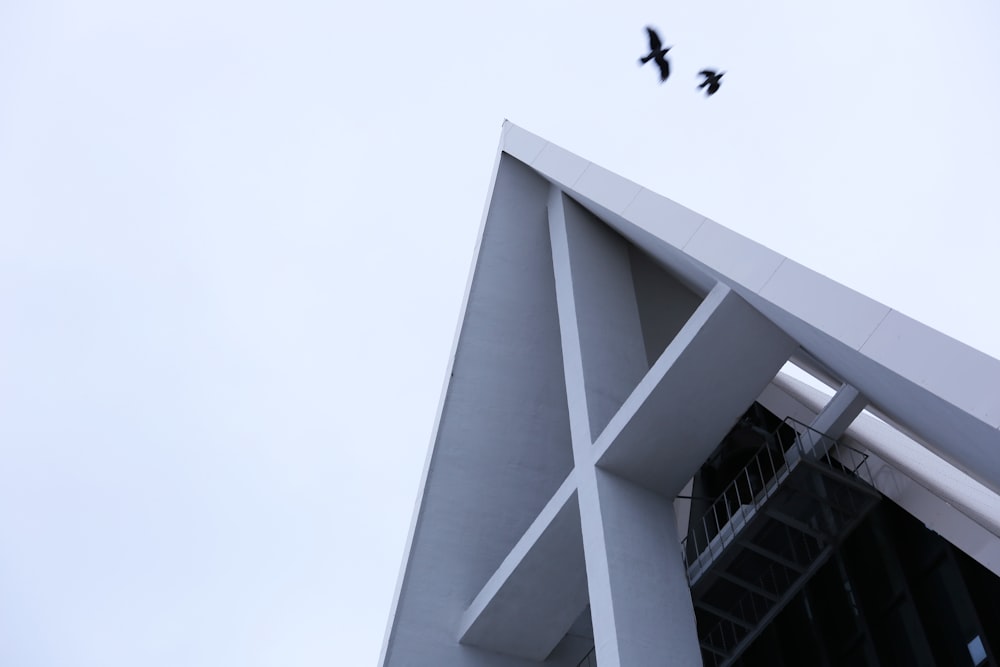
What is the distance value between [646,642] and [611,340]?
4.82 m

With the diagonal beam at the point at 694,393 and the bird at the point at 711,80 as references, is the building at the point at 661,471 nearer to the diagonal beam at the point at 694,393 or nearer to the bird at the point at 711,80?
the diagonal beam at the point at 694,393

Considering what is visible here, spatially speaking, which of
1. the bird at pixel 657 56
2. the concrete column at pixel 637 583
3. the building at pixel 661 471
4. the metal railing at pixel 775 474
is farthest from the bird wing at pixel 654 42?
the metal railing at pixel 775 474

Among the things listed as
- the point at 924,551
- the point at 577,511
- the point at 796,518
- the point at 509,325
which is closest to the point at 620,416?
the point at 577,511

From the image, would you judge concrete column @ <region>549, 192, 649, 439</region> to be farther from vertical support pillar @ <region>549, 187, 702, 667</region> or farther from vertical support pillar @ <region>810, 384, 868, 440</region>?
vertical support pillar @ <region>810, 384, 868, 440</region>

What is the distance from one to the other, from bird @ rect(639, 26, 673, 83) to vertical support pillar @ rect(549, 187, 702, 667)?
3.53m

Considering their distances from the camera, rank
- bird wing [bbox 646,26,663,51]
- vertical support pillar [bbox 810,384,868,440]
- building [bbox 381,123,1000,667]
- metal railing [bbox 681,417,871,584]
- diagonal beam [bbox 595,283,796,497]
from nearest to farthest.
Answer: building [bbox 381,123,1000,667]
diagonal beam [bbox 595,283,796,497]
bird wing [bbox 646,26,663,51]
metal railing [bbox 681,417,871,584]
vertical support pillar [bbox 810,384,868,440]

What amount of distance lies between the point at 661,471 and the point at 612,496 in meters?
0.82

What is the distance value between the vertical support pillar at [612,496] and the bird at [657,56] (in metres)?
3.53

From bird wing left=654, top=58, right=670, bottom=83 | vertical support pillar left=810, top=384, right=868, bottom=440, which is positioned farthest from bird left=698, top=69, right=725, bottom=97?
vertical support pillar left=810, top=384, right=868, bottom=440

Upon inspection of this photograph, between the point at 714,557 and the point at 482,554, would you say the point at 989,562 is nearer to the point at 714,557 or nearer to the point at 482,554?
the point at 714,557

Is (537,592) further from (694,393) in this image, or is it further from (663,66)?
(663,66)

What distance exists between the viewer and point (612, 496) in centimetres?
1177

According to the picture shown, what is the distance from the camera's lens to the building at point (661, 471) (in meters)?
10.8

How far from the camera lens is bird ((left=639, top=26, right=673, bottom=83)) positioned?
11844 millimetres
